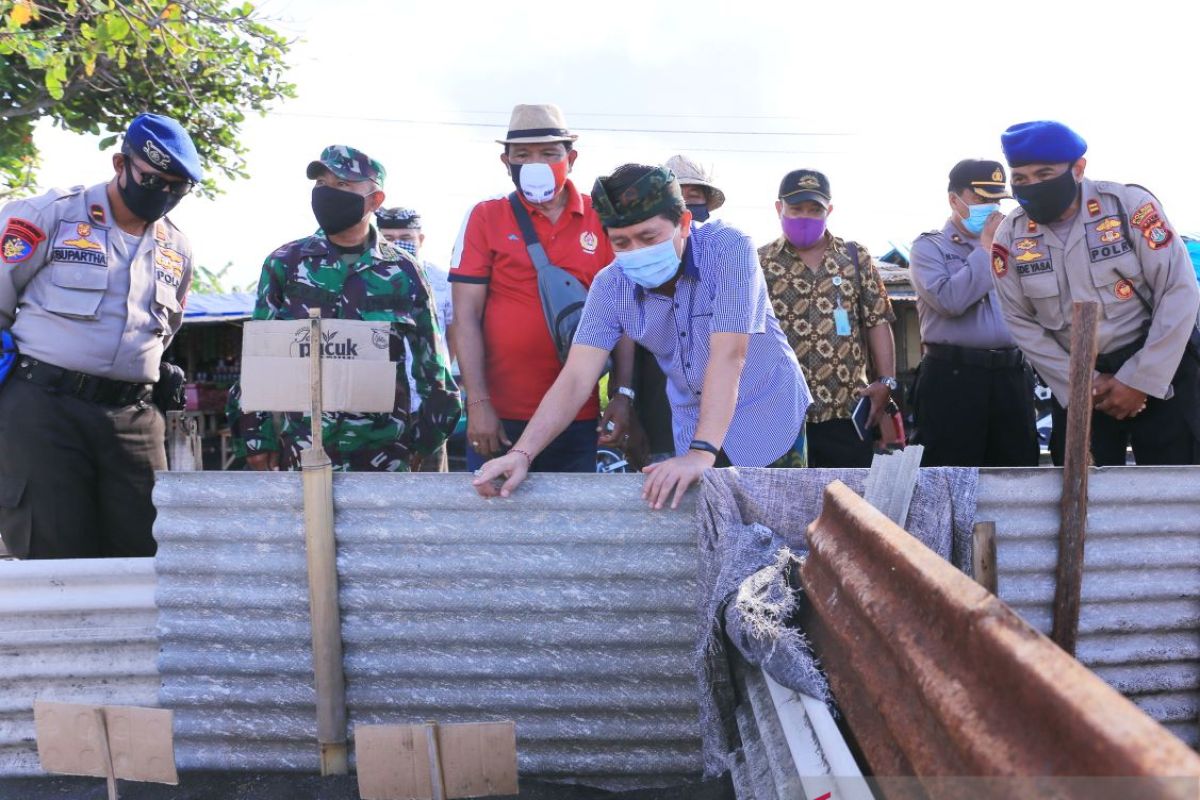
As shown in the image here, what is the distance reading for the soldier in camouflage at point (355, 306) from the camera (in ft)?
11.1

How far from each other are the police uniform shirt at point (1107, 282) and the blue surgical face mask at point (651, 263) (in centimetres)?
152

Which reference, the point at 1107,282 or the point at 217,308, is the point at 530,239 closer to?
the point at 1107,282

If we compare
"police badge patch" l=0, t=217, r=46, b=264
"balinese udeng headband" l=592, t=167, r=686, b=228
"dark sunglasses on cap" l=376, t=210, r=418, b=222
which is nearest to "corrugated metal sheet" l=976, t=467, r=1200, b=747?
"balinese udeng headband" l=592, t=167, r=686, b=228

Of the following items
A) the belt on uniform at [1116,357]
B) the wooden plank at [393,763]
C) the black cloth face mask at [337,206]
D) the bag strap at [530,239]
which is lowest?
the wooden plank at [393,763]

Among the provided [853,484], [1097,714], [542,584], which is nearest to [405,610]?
[542,584]

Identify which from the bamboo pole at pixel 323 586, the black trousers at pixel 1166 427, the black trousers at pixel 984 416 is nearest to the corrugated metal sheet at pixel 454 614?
the bamboo pole at pixel 323 586

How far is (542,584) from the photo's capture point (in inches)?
98.0

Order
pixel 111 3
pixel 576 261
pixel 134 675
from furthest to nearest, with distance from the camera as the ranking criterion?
pixel 111 3
pixel 576 261
pixel 134 675

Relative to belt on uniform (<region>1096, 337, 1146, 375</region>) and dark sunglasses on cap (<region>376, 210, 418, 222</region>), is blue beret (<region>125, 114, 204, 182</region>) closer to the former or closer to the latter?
dark sunglasses on cap (<region>376, 210, 418, 222</region>)

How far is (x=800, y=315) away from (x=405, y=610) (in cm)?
237

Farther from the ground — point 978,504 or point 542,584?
point 978,504

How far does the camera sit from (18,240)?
3184 millimetres

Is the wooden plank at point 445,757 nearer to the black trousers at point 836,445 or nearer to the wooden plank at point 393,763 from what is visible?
the wooden plank at point 393,763

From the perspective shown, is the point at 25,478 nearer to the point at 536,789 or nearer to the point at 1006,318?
the point at 536,789
